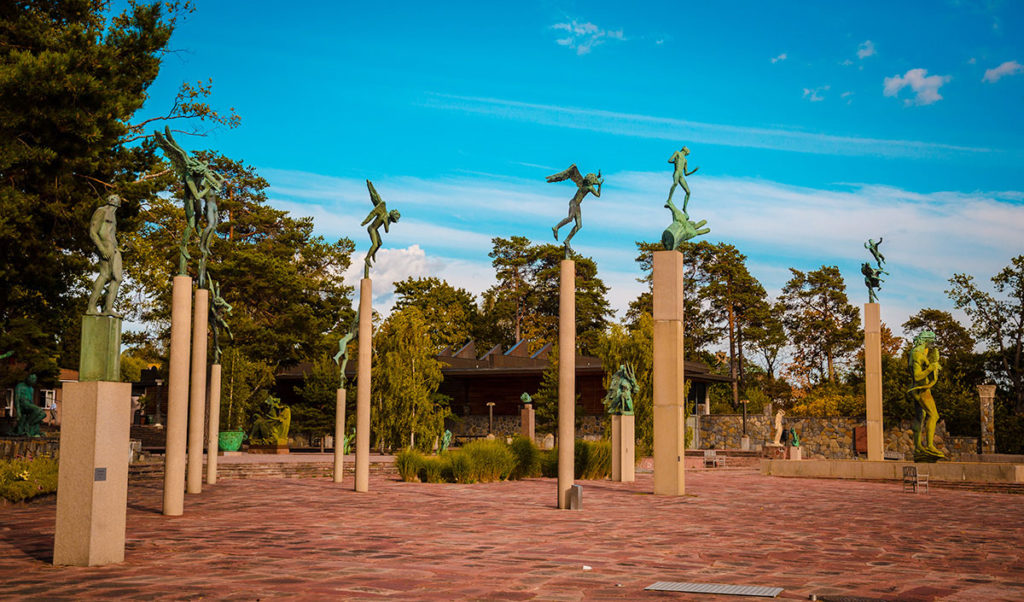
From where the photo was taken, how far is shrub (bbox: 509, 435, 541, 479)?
21853 mm

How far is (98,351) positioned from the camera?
303 inches

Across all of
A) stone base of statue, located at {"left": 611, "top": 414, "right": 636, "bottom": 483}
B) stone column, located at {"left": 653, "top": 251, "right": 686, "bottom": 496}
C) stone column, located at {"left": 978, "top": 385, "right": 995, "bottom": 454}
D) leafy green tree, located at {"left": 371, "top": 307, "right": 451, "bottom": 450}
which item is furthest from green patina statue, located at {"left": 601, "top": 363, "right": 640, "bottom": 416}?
stone column, located at {"left": 978, "top": 385, "right": 995, "bottom": 454}

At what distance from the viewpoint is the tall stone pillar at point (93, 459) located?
24.4 ft

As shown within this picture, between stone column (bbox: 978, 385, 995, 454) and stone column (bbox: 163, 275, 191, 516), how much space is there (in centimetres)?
3576

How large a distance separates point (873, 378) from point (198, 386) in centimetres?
2056

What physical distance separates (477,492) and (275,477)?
667cm

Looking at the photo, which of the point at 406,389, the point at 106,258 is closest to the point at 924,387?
the point at 406,389

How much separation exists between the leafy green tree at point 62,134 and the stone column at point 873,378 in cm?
2059

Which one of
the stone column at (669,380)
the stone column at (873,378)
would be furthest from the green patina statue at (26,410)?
the stone column at (873,378)

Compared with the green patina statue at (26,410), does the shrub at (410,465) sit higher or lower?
lower

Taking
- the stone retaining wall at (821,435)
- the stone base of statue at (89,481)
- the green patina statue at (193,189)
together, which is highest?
the green patina statue at (193,189)

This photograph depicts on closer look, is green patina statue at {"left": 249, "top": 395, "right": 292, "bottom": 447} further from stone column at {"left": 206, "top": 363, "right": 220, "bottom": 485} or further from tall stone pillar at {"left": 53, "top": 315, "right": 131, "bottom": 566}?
tall stone pillar at {"left": 53, "top": 315, "right": 131, "bottom": 566}

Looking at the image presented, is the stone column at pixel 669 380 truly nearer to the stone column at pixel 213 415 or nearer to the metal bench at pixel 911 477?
the metal bench at pixel 911 477

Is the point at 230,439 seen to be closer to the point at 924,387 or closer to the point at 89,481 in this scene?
the point at 924,387
